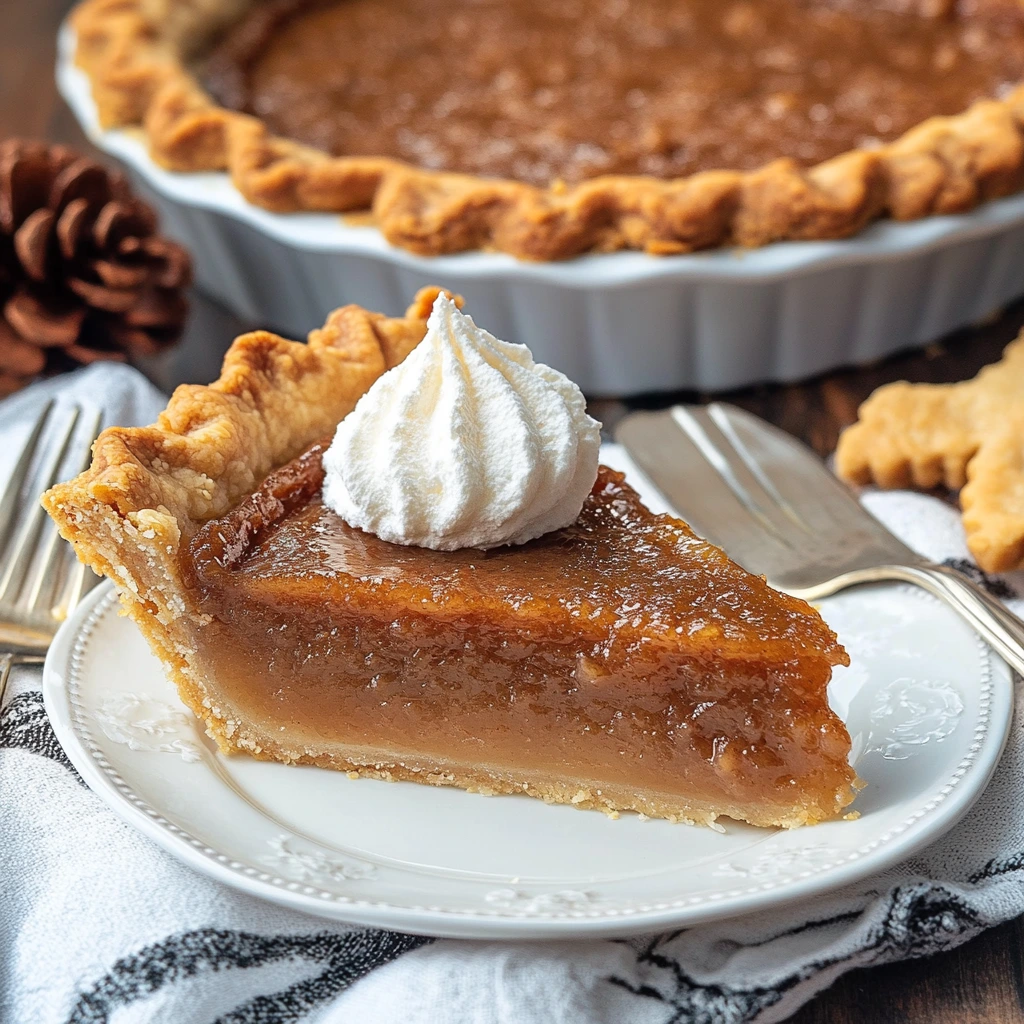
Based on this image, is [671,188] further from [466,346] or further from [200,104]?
[200,104]

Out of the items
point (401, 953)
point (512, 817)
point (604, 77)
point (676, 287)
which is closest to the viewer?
point (401, 953)

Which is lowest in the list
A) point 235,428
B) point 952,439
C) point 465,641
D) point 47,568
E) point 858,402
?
point 858,402

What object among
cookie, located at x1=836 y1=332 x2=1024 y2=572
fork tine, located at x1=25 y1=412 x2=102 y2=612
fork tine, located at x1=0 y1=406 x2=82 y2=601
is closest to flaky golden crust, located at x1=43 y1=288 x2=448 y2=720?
fork tine, located at x1=25 y1=412 x2=102 y2=612

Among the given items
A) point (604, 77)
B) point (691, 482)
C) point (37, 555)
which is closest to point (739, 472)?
point (691, 482)

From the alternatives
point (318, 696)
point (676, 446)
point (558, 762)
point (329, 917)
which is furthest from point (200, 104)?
point (329, 917)

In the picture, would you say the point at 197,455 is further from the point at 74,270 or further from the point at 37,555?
the point at 74,270

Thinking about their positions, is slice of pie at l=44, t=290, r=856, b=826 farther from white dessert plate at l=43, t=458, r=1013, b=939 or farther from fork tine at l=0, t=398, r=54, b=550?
fork tine at l=0, t=398, r=54, b=550
